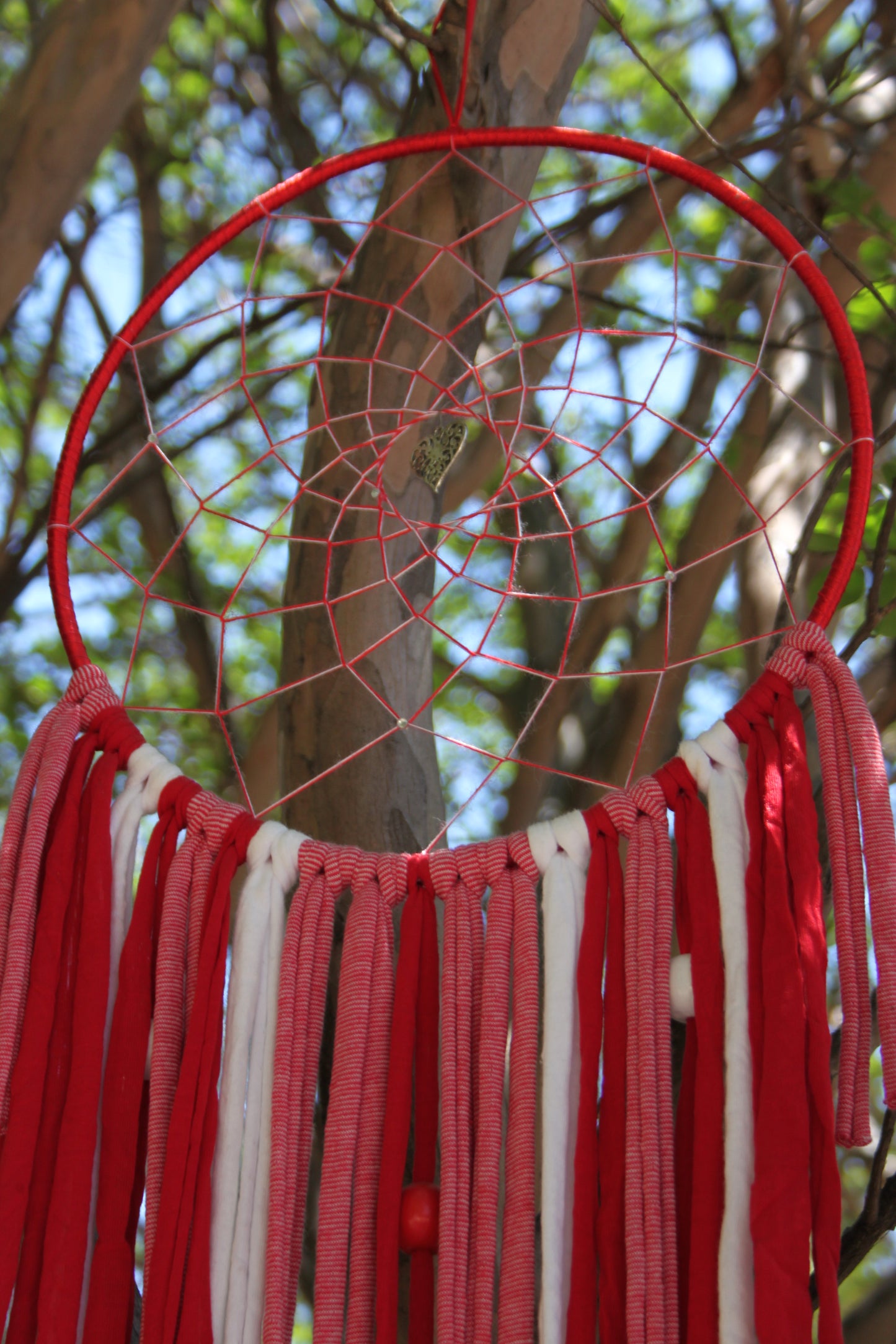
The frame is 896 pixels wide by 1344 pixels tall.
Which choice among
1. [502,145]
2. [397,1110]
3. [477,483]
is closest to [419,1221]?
[397,1110]

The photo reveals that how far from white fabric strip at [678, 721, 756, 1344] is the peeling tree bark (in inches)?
33.5

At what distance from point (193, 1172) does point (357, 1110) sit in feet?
0.37

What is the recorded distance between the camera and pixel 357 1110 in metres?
0.83

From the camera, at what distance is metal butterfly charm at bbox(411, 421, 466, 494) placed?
1113mm

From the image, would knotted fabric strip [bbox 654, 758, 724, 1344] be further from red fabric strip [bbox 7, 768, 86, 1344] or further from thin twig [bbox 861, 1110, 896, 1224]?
red fabric strip [bbox 7, 768, 86, 1344]

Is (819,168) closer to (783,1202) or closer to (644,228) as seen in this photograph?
(644,228)

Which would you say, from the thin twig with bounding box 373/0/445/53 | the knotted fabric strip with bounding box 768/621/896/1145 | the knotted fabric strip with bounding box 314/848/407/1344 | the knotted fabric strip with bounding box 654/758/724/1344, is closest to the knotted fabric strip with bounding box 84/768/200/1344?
the knotted fabric strip with bounding box 314/848/407/1344

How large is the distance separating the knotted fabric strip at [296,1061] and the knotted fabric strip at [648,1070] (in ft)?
0.70

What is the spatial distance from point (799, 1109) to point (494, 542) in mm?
2064

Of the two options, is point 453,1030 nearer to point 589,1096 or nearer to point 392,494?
point 589,1096

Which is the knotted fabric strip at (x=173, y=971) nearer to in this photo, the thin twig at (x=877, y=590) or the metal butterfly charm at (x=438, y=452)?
the metal butterfly charm at (x=438, y=452)

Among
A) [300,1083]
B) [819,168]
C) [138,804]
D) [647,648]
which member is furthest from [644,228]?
[300,1083]

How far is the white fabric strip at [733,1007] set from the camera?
2.29 feet

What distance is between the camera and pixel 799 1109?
2.36ft
